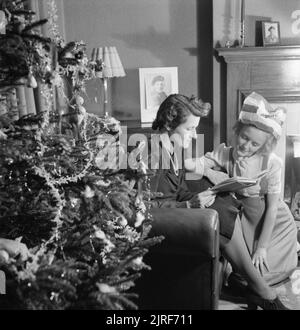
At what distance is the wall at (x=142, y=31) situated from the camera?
3.24m

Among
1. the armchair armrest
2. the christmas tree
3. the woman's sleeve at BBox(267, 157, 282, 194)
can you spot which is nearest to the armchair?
the armchair armrest

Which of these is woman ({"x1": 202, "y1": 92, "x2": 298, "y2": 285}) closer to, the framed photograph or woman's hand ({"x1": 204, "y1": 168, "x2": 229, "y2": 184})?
woman's hand ({"x1": 204, "y1": 168, "x2": 229, "y2": 184})

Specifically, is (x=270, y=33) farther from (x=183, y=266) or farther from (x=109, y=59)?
(x=183, y=266)

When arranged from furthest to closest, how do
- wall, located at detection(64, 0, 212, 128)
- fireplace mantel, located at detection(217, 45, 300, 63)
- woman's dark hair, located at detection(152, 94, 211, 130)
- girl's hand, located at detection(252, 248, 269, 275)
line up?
wall, located at detection(64, 0, 212, 128), fireplace mantel, located at detection(217, 45, 300, 63), girl's hand, located at detection(252, 248, 269, 275), woman's dark hair, located at detection(152, 94, 211, 130)

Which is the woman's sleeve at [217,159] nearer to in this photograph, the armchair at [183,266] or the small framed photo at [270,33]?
the armchair at [183,266]

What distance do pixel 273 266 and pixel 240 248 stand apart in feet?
1.27

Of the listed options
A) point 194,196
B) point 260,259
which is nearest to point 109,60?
point 194,196

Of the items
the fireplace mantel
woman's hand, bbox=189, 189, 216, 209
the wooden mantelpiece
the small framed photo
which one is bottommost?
woman's hand, bbox=189, 189, 216, 209

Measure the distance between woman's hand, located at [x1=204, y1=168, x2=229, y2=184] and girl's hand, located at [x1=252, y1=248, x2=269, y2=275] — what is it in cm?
38

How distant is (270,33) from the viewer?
118 inches

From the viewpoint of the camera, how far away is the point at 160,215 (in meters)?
1.51

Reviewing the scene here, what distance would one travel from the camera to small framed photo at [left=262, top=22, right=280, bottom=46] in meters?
2.99

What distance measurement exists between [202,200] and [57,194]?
783mm
